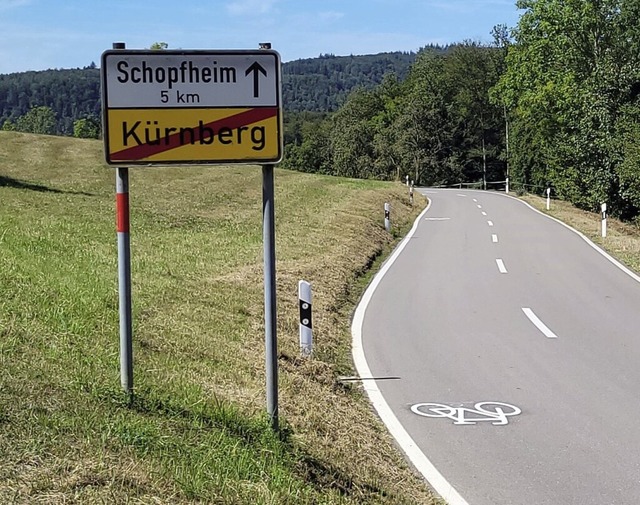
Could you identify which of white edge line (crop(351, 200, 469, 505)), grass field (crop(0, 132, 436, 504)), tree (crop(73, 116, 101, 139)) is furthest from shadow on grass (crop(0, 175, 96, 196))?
tree (crop(73, 116, 101, 139))

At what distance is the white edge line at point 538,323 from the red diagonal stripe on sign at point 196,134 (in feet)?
25.4

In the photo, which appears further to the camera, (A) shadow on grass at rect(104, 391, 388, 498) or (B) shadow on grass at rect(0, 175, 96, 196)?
(B) shadow on grass at rect(0, 175, 96, 196)

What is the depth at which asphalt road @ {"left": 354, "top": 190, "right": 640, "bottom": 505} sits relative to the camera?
22.2ft

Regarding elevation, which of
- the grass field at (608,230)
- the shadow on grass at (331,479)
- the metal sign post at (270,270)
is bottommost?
the shadow on grass at (331,479)

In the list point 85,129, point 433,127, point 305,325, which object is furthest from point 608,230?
point 85,129

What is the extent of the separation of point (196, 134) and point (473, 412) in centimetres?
426

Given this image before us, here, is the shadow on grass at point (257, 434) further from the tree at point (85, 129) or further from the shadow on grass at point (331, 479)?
the tree at point (85, 129)

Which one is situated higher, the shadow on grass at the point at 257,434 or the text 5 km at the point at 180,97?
the text 5 km at the point at 180,97

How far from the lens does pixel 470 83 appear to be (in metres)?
95.6

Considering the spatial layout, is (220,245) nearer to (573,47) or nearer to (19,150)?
(19,150)

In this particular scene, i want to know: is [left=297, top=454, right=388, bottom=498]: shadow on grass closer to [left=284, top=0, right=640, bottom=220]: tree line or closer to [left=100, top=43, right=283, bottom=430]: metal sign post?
[left=100, top=43, right=283, bottom=430]: metal sign post

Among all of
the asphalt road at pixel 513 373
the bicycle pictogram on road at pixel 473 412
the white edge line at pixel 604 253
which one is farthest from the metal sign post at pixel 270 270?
the white edge line at pixel 604 253

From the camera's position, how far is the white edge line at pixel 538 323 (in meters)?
12.5

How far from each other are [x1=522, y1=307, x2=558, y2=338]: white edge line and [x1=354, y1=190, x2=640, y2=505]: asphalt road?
0.02 m
